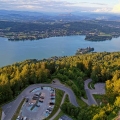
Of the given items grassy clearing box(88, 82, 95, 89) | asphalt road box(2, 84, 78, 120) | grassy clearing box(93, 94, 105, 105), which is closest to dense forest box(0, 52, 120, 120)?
grassy clearing box(93, 94, 105, 105)

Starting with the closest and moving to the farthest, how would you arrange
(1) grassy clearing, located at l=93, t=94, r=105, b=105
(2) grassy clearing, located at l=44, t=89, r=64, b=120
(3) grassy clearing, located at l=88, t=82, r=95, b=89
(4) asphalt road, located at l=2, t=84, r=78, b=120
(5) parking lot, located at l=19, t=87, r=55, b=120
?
1. (5) parking lot, located at l=19, t=87, r=55, b=120
2. (2) grassy clearing, located at l=44, t=89, r=64, b=120
3. (4) asphalt road, located at l=2, t=84, r=78, b=120
4. (1) grassy clearing, located at l=93, t=94, r=105, b=105
5. (3) grassy clearing, located at l=88, t=82, r=95, b=89

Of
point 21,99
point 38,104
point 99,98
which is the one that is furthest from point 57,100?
point 99,98

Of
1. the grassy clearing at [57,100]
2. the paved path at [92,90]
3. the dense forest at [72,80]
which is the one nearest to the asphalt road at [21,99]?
the dense forest at [72,80]

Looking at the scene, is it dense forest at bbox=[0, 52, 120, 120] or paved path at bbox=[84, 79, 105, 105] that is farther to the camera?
paved path at bbox=[84, 79, 105, 105]

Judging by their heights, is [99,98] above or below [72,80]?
below

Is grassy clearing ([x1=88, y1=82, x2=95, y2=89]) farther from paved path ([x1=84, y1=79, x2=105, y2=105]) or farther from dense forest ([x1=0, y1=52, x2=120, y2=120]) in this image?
dense forest ([x1=0, y1=52, x2=120, y2=120])

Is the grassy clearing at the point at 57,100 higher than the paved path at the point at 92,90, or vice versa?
the grassy clearing at the point at 57,100

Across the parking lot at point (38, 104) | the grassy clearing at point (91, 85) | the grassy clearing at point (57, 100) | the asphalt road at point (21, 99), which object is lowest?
the grassy clearing at point (91, 85)

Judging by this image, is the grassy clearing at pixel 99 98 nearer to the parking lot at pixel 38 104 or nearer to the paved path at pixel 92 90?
the paved path at pixel 92 90

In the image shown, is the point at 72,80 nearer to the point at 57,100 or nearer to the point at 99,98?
the point at 99,98
